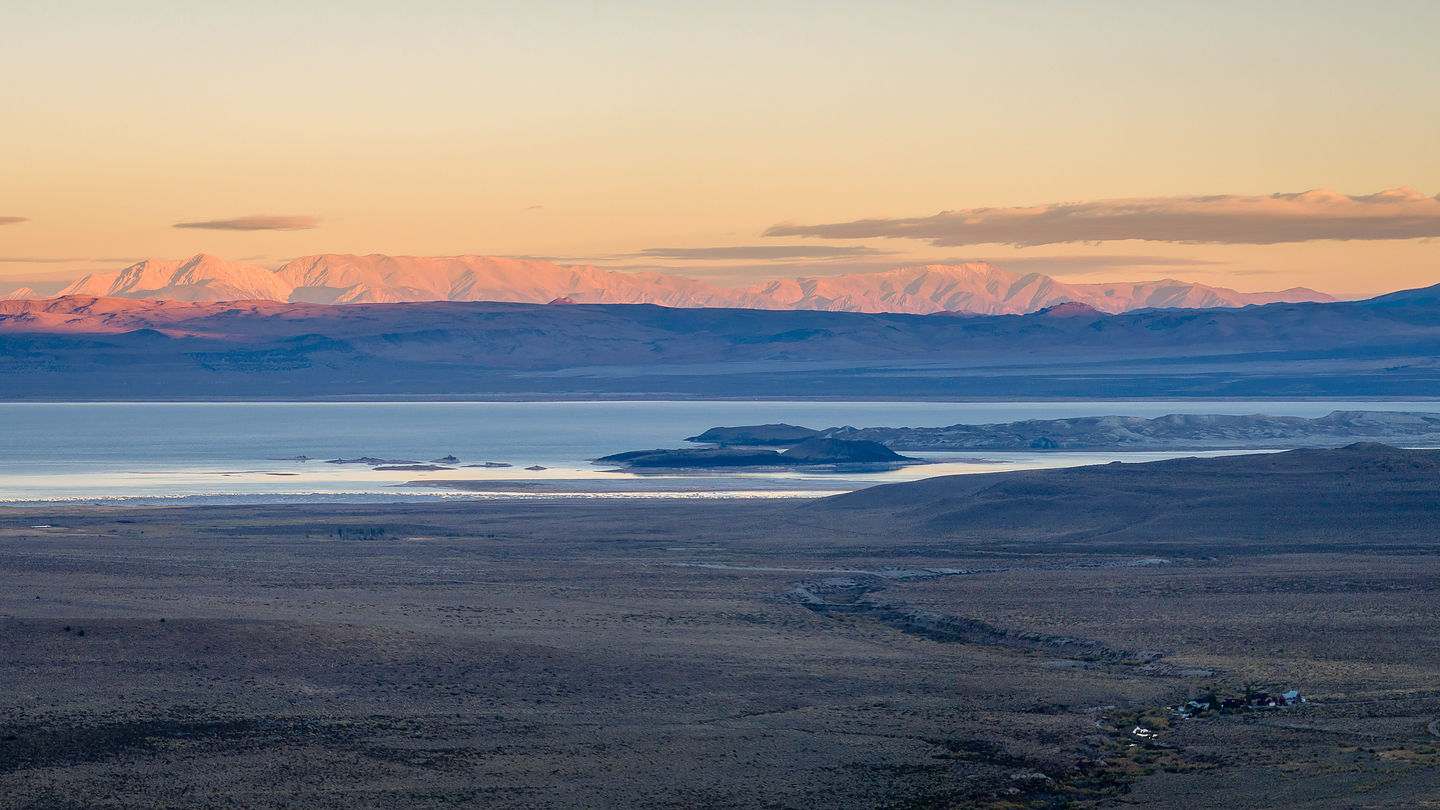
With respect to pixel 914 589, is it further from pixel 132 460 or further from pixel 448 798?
pixel 132 460

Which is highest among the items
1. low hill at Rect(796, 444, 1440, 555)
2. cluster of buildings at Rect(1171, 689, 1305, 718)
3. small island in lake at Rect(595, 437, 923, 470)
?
small island in lake at Rect(595, 437, 923, 470)

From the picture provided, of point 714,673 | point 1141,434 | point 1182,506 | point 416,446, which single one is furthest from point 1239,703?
point 416,446

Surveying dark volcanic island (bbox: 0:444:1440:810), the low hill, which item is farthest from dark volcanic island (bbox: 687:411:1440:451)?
dark volcanic island (bbox: 0:444:1440:810)

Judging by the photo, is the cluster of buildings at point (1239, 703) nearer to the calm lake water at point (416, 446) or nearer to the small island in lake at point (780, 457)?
the calm lake water at point (416, 446)

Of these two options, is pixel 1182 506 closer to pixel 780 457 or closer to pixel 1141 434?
pixel 780 457

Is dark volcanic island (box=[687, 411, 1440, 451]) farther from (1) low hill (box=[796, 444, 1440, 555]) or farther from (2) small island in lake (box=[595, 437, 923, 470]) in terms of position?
(1) low hill (box=[796, 444, 1440, 555])

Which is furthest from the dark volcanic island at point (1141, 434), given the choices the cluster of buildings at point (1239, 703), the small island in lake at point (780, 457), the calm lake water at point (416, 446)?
the cluster of buildings at point (1239, 703)
